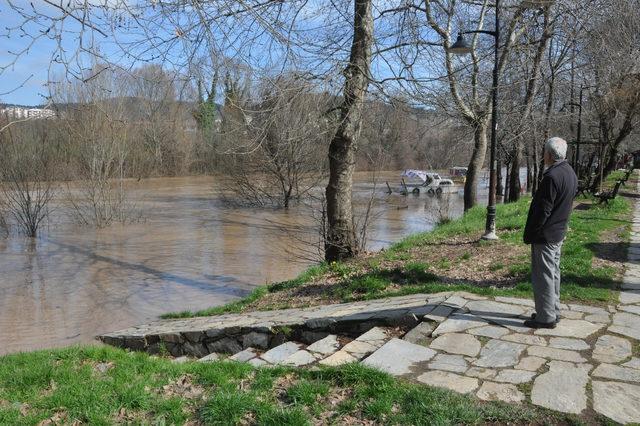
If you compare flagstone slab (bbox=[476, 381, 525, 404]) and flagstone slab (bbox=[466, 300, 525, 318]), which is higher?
flagstone slab (bbox=[466, 300, 525, 318])

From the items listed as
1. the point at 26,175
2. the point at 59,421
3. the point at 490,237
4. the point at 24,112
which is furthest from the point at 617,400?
the point at 26,175

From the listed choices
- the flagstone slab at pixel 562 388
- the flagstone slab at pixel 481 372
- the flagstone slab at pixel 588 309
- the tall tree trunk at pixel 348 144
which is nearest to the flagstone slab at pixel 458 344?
the flagstone slab at pixel 481 372

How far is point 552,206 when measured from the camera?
522 cm

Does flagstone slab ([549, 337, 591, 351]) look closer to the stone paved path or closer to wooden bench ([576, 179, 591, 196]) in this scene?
the stone paved path

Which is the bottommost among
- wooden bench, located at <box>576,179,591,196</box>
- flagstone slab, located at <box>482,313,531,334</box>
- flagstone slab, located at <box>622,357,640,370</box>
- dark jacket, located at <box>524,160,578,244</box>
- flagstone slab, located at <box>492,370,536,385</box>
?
flagstone slab, located at <box>492,370,536,385</box>

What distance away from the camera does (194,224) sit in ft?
85.6

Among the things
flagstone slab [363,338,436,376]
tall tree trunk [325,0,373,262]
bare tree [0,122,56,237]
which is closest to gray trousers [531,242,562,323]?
flagstone slab [363,338,436,376]

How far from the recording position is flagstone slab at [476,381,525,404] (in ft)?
12.5

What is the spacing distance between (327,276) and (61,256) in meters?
12.4

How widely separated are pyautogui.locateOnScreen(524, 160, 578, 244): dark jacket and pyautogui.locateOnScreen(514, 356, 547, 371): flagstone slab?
1.23m

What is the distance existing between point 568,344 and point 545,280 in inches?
26.6

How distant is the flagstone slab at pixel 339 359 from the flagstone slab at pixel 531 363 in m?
1.38

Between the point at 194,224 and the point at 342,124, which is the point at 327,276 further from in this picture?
the point at 194,224

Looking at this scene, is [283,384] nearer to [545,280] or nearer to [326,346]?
[326,346]
